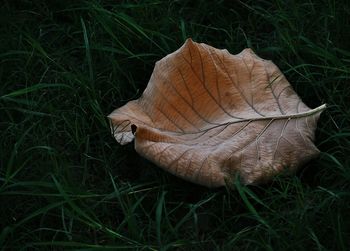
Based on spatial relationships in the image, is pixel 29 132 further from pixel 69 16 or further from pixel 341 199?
pixel 341 199

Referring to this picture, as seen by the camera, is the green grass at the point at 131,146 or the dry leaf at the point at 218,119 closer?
the green grass at the point at 131,146

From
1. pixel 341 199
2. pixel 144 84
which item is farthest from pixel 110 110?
pixel 341 199

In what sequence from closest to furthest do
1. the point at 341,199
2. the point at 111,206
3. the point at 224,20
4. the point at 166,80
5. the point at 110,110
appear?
the point at 341,199 < the point at 111,206 < the point at 166,80 < the point at 110,110 < the point at 224,20

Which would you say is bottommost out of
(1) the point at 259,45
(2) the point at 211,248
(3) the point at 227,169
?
(2) the point at 211,248
